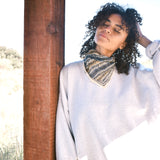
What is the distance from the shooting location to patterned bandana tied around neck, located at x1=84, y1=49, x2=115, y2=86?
155 cm

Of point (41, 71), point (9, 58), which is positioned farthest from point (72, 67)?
point (9, 58)

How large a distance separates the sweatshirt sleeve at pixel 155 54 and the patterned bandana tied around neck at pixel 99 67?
27cm

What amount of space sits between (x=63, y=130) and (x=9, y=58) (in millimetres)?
3133

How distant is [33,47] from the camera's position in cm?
135

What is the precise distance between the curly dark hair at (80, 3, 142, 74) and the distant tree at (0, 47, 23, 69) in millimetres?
2723

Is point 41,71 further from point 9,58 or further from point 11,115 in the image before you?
point 9,58

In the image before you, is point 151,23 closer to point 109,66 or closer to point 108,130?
point 109,66

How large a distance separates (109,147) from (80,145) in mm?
194

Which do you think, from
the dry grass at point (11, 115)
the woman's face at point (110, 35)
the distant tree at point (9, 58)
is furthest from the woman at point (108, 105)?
the distant tree at point (9, 58)

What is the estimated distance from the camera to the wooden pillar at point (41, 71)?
132 cm

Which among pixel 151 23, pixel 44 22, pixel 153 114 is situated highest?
pixel 151 23

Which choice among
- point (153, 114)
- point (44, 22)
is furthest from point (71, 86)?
point (153, 114)

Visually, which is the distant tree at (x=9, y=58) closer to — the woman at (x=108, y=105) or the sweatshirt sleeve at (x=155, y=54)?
the woman at (x=108, y=105)

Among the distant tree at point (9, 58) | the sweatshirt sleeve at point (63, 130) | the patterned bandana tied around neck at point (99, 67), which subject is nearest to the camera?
the sweatshirt sleeve at point (63, 130)
